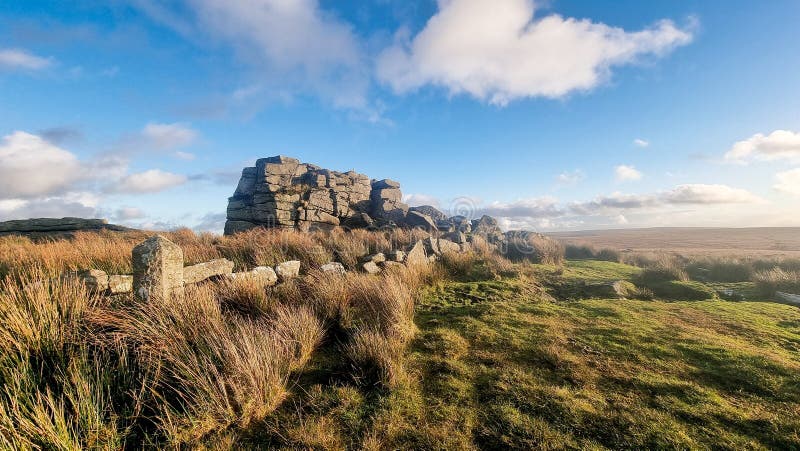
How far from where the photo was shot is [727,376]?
448 cm

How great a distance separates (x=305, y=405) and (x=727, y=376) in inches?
242

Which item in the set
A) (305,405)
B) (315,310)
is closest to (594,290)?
(315,310)

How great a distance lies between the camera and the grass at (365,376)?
10.3 feet

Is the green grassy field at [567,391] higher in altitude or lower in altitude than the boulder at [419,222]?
lower

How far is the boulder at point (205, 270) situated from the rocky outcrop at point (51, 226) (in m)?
18.4

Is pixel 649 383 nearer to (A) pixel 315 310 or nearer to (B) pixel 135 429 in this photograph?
(A) pixel 315 310

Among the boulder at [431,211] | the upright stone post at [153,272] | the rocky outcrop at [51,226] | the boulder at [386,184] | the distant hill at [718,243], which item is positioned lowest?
the distant hill at [718,243]

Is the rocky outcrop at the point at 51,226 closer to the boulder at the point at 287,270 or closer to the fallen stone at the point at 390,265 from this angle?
the boulder at the point at 287,270

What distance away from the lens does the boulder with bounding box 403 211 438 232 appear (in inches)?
885

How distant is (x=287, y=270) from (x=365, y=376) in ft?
18.3

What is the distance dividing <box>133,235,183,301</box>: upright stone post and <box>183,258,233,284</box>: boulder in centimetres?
218

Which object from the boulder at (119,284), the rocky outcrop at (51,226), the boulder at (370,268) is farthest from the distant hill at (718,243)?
the rocky outcrop at (51,226)

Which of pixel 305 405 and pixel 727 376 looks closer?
pixel 305 405

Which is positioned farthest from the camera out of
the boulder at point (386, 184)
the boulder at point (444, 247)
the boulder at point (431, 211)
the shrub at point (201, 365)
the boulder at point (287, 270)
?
the boulder at point (386, 184)
